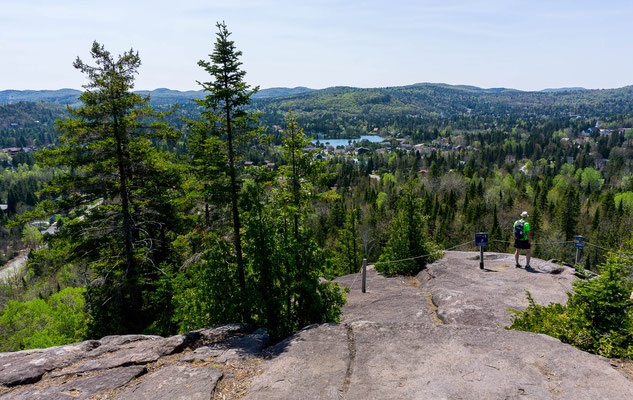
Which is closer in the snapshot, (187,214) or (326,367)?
(326,367)

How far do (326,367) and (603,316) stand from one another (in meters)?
5.57

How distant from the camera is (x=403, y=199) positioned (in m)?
18.6

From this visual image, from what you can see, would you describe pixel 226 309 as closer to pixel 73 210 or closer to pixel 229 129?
pixel 229 129

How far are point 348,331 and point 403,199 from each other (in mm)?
11743

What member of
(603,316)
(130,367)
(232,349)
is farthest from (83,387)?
(603,316)

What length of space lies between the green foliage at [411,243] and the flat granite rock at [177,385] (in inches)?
498

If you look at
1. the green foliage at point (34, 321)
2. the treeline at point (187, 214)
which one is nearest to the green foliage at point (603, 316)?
the treeline at point (187, 214)

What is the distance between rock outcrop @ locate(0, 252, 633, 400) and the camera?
573 cm

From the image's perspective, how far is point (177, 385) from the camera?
20.7 feet

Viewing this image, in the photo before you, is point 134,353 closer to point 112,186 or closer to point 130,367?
point 130,367

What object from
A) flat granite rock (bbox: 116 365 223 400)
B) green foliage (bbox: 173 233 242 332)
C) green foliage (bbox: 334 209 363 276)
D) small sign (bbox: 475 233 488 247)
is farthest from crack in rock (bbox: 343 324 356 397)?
green foliage (bbox: 334 209 363 276)

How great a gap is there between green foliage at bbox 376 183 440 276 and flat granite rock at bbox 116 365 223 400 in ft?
41.5

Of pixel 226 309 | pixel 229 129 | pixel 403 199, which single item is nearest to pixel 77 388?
pixel 226 309

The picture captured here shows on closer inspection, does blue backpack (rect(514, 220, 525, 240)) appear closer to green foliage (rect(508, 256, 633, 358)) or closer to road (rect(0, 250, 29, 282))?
green foliage (rect(508, 256, 633, 358))
